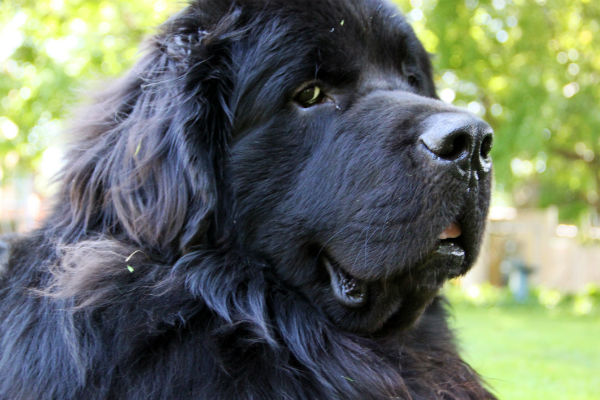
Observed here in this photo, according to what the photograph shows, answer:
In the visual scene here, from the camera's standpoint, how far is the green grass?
3973mm

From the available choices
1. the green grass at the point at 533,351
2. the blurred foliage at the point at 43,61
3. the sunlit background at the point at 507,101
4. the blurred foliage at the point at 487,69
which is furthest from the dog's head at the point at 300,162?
the blurred foliage at the point at 43,61

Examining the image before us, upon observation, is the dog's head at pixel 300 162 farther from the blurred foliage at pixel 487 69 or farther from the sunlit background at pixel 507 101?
the blurred foliage at pixel 487 69

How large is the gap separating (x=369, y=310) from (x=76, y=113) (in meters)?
1.54

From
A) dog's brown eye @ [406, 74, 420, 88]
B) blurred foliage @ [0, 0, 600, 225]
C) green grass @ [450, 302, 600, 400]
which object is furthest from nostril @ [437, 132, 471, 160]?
blurred foliage @ [0, 0, 600, 225]

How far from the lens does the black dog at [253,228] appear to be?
1820 millimetres

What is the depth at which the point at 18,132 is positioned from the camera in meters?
9.80

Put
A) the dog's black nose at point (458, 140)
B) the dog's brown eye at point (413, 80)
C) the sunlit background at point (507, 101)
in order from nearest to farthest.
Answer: the dog's black nose at point (458, 140) → the dog's brown eye at point (413, 80) → the sunlit background at point (507, 101)

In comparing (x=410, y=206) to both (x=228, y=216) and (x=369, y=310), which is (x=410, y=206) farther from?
(x=228, y=216)

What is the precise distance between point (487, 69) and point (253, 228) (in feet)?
25.5

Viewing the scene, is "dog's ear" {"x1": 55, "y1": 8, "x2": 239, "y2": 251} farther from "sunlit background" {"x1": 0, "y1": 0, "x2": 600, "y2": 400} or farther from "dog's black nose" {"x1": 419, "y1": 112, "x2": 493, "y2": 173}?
"sunlit background" {"x1": 0, "y1": 0, "x2": 600, "y2": 400}

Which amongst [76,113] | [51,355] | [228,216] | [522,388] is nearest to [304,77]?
[228,216]

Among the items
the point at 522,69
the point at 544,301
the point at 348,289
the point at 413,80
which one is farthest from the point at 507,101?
the point at 348,289

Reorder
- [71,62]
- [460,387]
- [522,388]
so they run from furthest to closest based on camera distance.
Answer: [71,62]
[522,388]
[460,387]

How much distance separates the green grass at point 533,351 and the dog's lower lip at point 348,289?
826 mm
